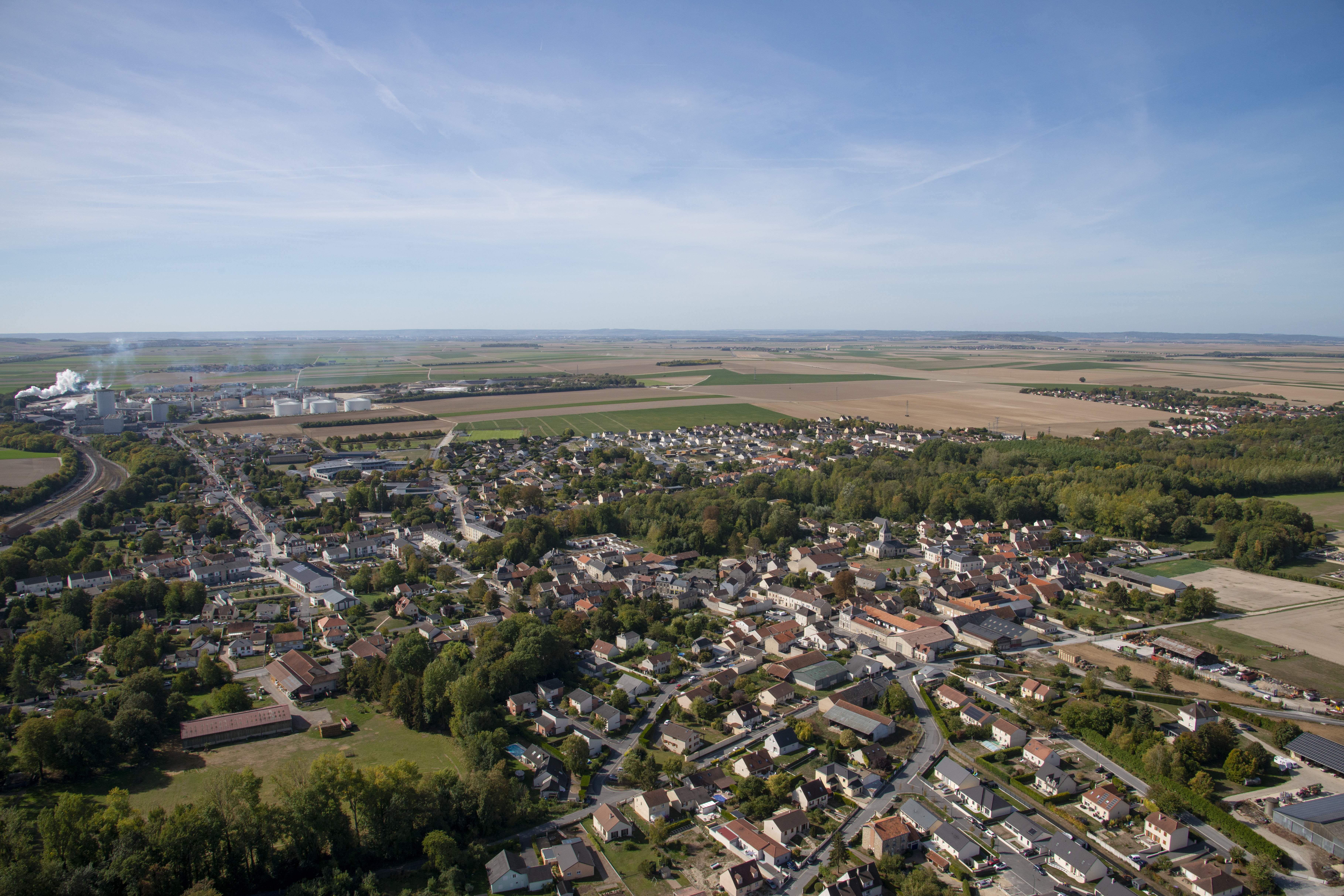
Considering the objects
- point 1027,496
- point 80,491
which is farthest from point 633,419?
point 80,491

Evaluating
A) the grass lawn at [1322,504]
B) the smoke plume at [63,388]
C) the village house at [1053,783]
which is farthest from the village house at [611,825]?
the smoke plume at [63,388]

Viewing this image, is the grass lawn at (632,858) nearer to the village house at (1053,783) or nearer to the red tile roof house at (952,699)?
the village house at (1053,783)

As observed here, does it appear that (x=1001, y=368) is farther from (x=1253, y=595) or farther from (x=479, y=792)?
(x=479, y=792)

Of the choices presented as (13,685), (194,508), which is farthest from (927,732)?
(194,508)

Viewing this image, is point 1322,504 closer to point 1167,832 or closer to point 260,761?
point 1167,832

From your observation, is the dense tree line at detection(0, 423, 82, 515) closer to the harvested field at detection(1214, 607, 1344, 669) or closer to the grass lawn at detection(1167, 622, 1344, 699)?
the grass lawn at detection(1167, 622, 1344, 699)
